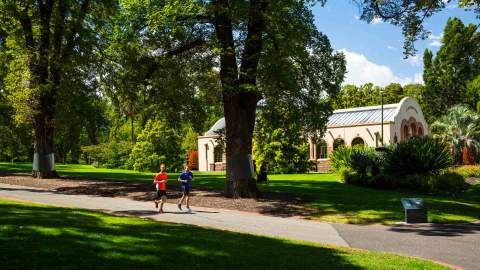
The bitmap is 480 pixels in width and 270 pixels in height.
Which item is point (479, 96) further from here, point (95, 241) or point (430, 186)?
point (95, 241)

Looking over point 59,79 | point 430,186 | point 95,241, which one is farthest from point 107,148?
point 95,241

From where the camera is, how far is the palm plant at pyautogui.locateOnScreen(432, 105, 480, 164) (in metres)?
46.2

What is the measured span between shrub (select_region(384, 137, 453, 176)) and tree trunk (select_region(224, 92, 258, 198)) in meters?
10.2

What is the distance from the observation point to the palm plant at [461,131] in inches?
1817

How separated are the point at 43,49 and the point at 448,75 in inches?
2068

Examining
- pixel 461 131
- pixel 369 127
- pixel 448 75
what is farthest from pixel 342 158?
pixel 448 75

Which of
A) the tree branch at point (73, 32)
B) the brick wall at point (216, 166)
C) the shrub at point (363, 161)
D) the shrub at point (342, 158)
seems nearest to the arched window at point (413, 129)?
the shrub at point (342, 158)

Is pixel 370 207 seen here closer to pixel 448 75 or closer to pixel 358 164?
pixel 358 164

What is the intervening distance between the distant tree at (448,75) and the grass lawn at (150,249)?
58786 millimetres

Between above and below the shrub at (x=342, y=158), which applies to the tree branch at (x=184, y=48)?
above

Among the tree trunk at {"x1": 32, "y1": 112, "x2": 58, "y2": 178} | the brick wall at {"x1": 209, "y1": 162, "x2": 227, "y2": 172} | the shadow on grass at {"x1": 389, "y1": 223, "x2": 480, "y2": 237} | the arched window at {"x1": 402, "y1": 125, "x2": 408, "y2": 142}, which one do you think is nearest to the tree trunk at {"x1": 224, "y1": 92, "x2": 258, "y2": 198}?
A: the shadow on grass at {"x1": 389, "y1": 223, "x2": 480, "y2": 237}

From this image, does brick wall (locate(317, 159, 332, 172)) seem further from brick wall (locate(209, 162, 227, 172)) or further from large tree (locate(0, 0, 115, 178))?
large tree (locate(0, 0, 115, 178))

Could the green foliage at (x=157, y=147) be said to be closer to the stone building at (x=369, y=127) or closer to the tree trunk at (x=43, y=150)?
the stone building at (x=369, y=127)

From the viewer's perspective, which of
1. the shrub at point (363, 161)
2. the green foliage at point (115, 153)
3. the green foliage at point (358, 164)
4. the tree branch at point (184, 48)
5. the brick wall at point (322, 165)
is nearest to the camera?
the tree branch at point (184, 48)
